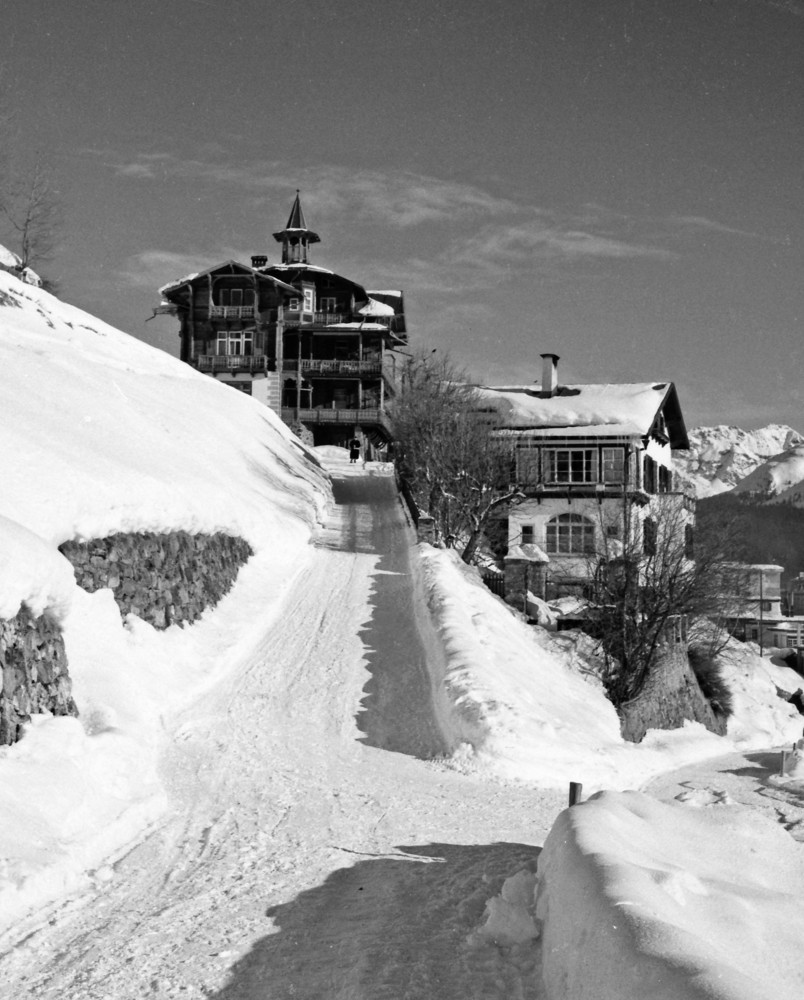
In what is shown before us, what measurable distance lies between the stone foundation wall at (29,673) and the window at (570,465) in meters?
38.6

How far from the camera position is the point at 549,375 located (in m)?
53.8

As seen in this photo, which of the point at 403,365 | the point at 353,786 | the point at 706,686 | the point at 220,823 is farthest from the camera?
the point at 403,365

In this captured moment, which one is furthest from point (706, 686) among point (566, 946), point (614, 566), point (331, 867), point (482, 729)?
point (566, 946)

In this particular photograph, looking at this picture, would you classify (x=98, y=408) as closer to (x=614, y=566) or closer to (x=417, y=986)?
(x=614, y=566)

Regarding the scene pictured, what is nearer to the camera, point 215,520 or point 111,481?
point 111,481

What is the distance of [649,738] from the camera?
29297mm

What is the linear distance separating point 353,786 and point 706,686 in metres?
28.9

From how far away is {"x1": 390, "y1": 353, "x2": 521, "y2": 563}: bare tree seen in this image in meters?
35.6

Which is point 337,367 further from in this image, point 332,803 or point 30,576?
point 332,803

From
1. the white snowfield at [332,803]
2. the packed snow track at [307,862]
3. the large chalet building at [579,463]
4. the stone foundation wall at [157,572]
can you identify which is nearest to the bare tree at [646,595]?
the white snowfield at [332,803]

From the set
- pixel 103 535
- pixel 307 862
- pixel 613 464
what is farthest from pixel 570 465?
pixel 307 862

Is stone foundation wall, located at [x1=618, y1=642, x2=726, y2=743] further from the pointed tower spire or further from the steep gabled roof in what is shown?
the pointed tower spire

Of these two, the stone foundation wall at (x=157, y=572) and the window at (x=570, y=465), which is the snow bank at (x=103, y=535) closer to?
the stone foundation wall at (x=157, y=572)

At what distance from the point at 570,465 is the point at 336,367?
2139 cm
